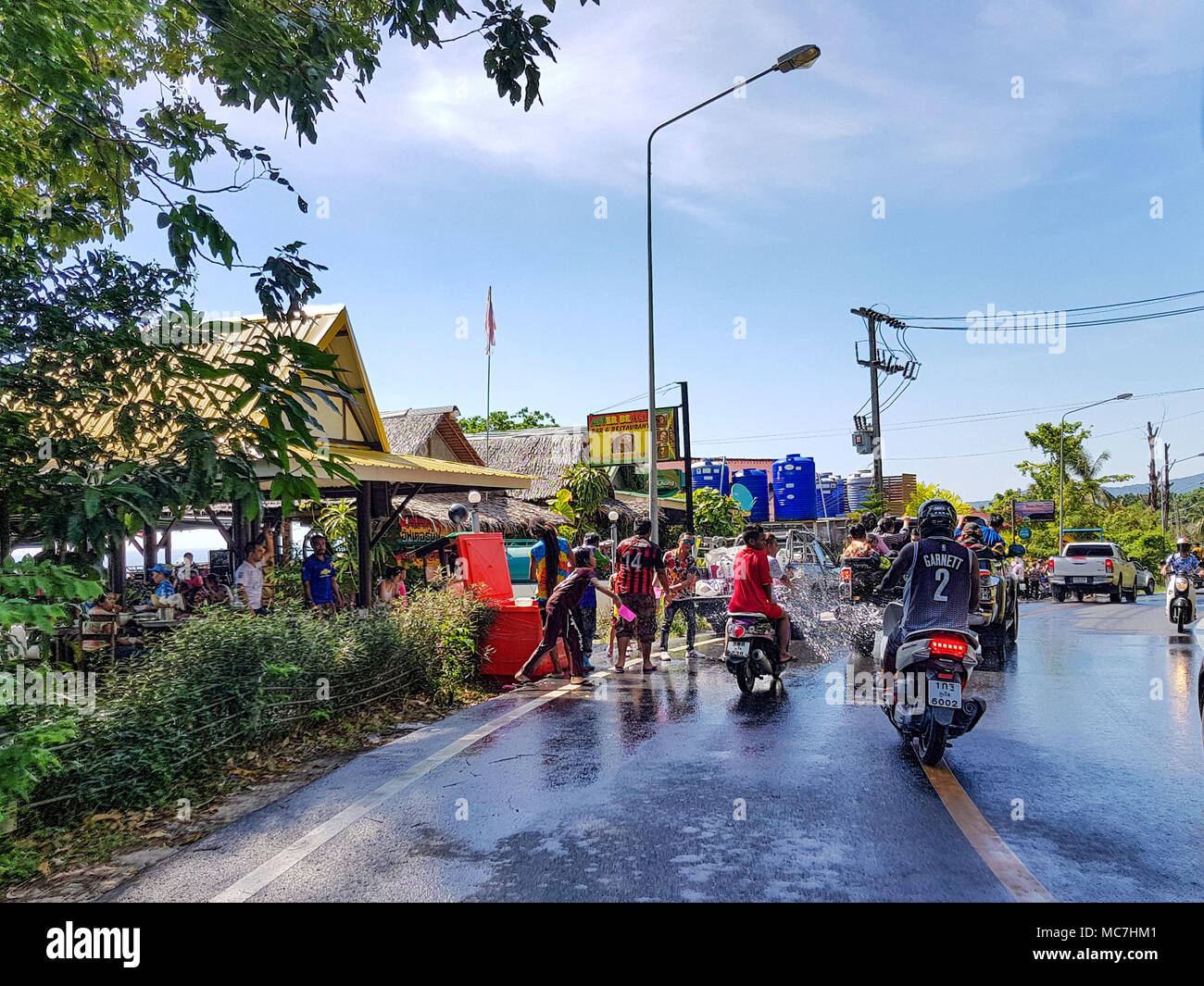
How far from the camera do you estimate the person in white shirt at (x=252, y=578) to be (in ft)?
36.3

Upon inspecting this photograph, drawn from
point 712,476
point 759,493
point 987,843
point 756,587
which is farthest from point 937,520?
point 712,476

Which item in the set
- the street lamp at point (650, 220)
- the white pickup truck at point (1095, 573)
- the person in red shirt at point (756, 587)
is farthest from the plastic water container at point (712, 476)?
the person in red shirt at point (756, 587)

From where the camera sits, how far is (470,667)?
1029cm

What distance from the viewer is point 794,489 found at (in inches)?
1533

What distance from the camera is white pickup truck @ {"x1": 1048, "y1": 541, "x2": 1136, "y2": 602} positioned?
28.8 metres

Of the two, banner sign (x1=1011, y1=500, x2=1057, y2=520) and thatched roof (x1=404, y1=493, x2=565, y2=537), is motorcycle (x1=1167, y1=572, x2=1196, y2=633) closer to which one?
thatched roof (x1=404, y1=493, x2=565, y2=537)

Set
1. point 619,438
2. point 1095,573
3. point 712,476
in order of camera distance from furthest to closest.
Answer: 1. point 712,476
2. point 619,438
3. point 1095,573

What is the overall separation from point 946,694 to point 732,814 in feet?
6.36

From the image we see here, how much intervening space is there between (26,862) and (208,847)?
825mm

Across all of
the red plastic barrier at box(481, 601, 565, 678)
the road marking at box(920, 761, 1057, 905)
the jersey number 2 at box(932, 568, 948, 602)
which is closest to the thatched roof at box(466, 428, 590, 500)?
the red plastic barrier at box(481, 601, 565, 678)

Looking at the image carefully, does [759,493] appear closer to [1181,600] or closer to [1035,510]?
[1035,510]

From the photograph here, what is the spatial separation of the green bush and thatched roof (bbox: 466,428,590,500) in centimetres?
2440
